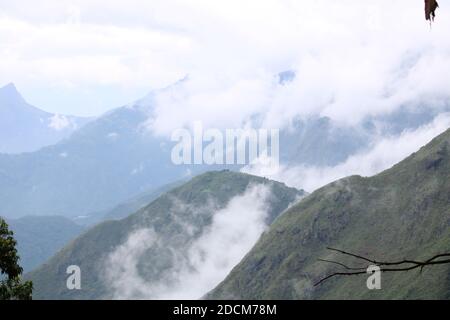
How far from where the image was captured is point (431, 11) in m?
15.5
